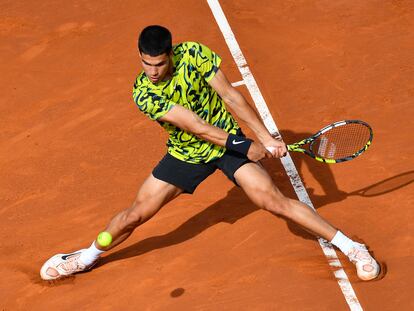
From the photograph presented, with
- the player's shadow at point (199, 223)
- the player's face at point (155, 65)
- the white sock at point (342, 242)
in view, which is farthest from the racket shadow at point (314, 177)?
the player's face at point (155, 65)

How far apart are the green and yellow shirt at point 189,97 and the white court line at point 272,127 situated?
151 centimetres

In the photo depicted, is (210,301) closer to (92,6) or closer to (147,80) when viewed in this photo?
(147,80)

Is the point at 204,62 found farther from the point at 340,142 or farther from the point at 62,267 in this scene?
the point at 62,267

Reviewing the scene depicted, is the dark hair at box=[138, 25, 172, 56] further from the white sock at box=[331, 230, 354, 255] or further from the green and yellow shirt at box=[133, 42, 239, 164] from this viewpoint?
the white sock at box=[331, 230, 354, 255]

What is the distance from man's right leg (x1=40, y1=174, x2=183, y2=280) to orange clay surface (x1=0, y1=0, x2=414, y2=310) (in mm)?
154

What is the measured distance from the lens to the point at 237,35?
11172 millimetres

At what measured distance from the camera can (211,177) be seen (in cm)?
916

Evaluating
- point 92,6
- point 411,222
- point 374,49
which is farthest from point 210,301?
point 92,6

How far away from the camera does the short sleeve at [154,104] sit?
704 centimetres

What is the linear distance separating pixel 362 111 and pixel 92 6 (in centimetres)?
459

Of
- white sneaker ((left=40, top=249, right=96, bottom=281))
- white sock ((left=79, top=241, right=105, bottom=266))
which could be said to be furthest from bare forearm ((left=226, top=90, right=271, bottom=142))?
A: white sneaker ((left=40, top=249, right=96, bottom=281))

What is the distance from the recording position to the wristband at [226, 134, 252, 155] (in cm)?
718

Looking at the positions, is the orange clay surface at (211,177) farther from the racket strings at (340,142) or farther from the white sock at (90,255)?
the racket strings at (340,142)

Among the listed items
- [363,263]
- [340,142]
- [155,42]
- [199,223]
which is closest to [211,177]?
[199,223]
